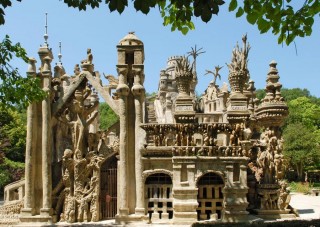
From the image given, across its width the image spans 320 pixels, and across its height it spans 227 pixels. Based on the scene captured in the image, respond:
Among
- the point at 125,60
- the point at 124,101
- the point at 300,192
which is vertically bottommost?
the point at 300,192

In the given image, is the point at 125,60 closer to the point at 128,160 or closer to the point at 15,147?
the point at 128,160

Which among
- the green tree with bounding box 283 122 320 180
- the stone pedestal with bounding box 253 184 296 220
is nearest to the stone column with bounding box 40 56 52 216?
the stone pedestal with bounding box 253 184 296 220

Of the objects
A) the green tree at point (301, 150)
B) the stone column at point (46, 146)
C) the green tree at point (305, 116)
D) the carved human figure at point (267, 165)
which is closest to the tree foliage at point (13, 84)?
the stone column at point (46, 146)

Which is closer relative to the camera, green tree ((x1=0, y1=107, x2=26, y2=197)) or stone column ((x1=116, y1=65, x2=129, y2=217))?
stone column ((x1=116, y1=65, x2=129, y2=217))

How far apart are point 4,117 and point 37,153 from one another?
24743 millimetres

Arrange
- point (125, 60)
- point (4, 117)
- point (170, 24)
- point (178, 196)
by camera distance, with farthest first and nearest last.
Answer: point (4, 117) < point (125, 60) < point (178, 196) < point (170, 24)

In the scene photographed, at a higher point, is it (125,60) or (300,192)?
(125,60)

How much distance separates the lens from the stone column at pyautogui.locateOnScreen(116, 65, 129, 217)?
14.2 m

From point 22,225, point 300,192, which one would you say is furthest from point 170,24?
point 300,192

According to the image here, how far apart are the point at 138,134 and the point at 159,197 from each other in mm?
2487

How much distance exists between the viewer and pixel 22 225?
14.6m

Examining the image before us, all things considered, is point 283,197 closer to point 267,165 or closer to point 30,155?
point 267,165

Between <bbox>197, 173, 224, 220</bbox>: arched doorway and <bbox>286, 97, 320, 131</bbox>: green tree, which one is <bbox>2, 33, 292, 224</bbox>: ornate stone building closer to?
<bbox>197, 173, 224, 220</bbox>: arched doorway

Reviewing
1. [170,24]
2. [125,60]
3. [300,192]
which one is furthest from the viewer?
[300,192]
